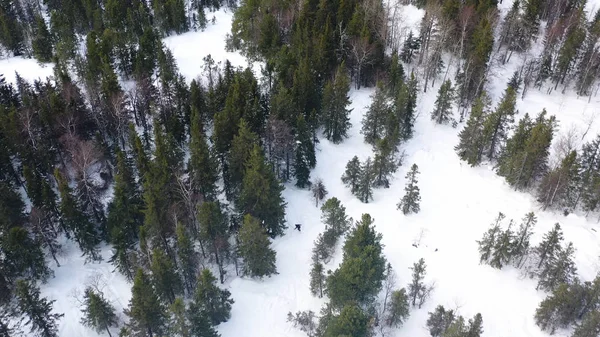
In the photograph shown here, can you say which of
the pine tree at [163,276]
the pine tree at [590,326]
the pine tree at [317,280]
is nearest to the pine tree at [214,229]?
the pine tree at [163,276]

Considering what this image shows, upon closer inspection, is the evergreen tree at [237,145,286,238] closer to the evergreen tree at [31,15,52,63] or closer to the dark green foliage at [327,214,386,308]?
the dark green foliage at [327,214,386,308]

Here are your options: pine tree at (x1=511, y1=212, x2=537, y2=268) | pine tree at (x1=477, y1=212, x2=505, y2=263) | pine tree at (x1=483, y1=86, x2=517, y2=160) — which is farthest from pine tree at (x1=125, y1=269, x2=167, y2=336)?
pine tree at (x1=483, y1=86, x2=517, y2=160)

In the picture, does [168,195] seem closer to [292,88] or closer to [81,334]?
[81,334]

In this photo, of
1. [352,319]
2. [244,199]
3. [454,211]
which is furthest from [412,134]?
[352,319]

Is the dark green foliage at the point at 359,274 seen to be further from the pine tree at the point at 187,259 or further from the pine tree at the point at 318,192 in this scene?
the pine tree at the point at 187,259

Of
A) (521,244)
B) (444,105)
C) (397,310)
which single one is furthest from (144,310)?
(444,105)
